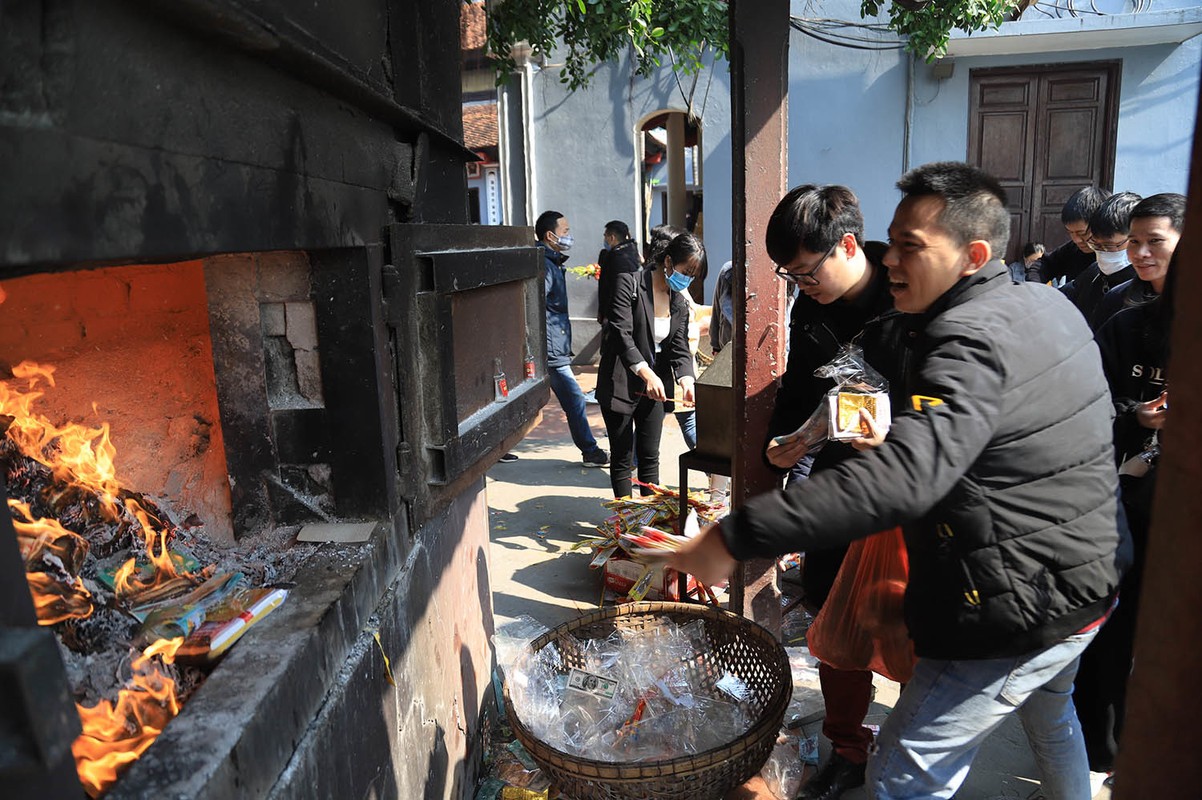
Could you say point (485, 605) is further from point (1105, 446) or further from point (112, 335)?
point (1105, 446)

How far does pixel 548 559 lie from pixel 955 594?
3.31m

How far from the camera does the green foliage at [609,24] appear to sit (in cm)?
390

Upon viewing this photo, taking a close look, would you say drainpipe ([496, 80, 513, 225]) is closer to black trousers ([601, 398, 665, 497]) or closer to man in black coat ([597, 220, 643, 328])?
man in black coat ([597, 220, 643, 328])

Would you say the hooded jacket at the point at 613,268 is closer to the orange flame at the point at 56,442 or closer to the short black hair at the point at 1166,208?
the short black hair at the point at 1166,208

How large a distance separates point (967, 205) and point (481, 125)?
22219 mm

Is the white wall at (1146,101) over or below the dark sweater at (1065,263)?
over

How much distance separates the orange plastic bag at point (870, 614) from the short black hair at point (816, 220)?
3.02 feet

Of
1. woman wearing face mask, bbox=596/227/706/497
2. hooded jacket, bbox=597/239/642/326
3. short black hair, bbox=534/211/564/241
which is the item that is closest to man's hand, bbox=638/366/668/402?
woman wearing face mask, bbox=596/227/706/497

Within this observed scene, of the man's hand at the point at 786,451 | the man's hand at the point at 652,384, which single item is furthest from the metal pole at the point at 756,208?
the man's hand at the point at 652,384

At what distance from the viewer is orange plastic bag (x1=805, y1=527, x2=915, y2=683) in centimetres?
245

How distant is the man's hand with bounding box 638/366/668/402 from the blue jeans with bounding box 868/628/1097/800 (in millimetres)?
3056

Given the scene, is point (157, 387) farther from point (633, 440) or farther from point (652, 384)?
point (633, 440)

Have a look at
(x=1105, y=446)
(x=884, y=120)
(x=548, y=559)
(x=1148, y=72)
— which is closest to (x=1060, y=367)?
(x=1105, y=446)

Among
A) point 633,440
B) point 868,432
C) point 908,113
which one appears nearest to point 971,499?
point 868,432
